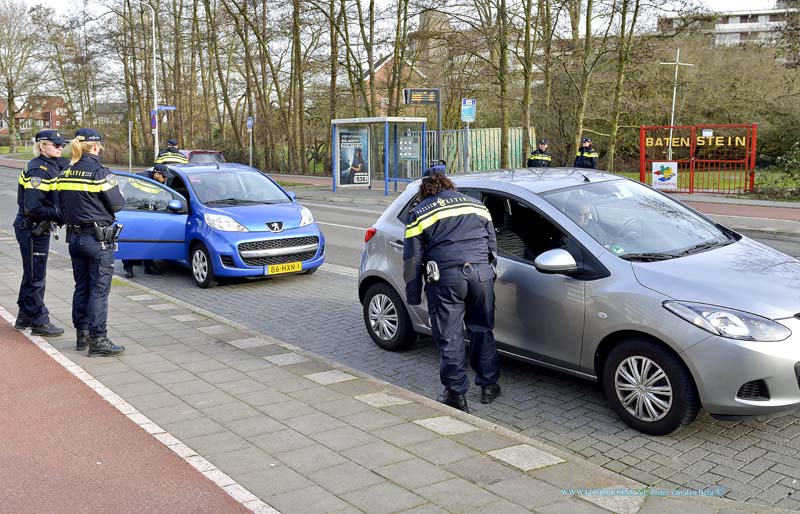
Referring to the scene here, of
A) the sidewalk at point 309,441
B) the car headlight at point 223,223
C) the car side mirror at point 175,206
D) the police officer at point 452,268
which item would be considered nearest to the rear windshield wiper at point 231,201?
the car side mirror at point 175,206

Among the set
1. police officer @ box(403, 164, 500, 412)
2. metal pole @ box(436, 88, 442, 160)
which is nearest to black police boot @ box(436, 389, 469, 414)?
police officer @ box(403, 164, 500, 412)

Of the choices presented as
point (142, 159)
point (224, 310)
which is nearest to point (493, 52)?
point (224, 310)

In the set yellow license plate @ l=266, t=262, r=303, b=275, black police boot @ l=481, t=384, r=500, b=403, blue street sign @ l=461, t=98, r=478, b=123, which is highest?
blue street sign @ l=461, t=98, r=478, b=123

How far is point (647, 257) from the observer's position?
16.5 feet

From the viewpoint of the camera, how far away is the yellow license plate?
32.4 ft

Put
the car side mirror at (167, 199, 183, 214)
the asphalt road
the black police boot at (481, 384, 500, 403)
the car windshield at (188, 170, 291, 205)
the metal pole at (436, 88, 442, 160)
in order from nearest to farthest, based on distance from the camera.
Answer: the asphalt road < the black police boot at (481, 384, 500, 403) < the car side mirror at (167, 199, 183, 214) < the car windshield at (188, 170, 291, 205) < the metal pole at (436, 88, 442, 160)

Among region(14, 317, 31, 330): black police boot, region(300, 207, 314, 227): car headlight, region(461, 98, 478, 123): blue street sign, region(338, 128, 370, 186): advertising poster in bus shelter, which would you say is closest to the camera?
region(14, 317, 31, 330): black police boot

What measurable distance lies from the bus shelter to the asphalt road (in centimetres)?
1734

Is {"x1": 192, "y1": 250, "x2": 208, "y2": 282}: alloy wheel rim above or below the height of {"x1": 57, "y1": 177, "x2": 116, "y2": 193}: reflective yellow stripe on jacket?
below

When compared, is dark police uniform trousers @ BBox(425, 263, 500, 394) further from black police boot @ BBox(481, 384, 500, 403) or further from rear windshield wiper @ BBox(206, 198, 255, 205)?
rear windshield wiper @ BBox(206, 198, 255, 205)

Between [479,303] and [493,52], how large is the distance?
22.8m

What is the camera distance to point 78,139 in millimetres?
6164

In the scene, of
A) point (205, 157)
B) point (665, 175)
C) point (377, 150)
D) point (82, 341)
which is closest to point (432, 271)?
point (82, 341)

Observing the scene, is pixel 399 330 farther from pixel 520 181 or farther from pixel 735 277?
pixel 735 277
